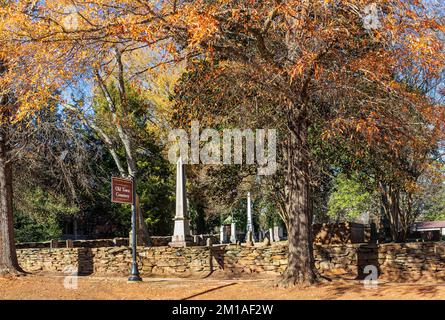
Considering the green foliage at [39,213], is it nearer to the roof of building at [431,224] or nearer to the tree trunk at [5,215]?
the tree trunk at [5,215]

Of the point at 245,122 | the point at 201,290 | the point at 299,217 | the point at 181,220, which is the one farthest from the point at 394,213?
the point at 201,290

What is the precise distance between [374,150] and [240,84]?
4572 mm

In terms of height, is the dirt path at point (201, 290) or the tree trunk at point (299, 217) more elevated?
the tree trunk at point (299, 217)

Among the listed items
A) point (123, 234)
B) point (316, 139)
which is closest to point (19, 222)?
point (123, 234)

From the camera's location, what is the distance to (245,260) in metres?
16.0

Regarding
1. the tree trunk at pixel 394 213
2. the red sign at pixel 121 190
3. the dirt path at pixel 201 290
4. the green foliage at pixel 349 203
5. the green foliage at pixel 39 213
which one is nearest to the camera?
the dirt path at pixel 201 290

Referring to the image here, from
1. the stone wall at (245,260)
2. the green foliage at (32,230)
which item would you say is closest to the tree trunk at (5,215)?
the stone wall at (245,260)

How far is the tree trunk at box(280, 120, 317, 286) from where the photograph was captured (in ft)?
41.0

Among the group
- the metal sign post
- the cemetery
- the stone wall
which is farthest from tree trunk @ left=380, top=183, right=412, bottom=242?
the metal sign post

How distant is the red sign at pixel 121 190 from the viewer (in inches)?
553

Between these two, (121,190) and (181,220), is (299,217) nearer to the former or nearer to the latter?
(121,190)

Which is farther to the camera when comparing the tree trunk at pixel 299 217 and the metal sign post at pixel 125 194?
the metal sign post at pixel 125 194

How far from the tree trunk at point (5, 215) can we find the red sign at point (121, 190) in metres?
4.66
